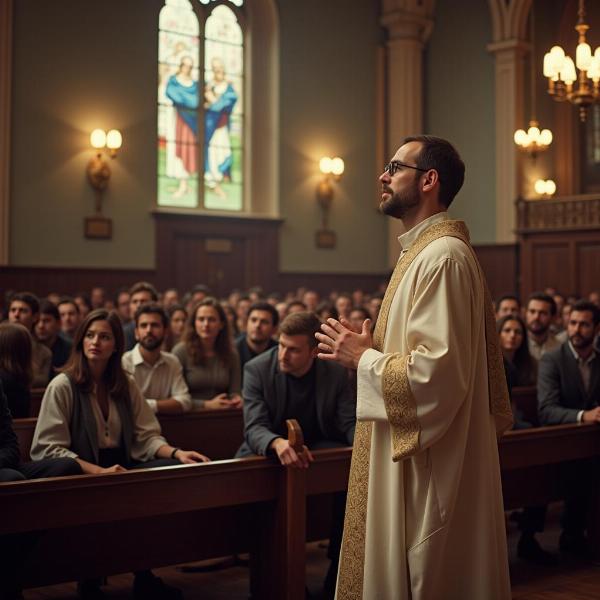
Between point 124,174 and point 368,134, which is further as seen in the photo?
point 368,134

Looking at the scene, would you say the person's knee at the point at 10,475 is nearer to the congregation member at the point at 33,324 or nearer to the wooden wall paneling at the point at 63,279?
the congregation member at the point at 33,324

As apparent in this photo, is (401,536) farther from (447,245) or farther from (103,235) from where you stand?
(103,235)

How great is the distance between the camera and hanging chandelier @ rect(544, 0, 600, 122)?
30.9 ft

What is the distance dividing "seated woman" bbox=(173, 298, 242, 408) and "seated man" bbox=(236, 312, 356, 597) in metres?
1.32

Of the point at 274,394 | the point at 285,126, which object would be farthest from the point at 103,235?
the point at 274,394

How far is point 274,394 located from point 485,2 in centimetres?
1234

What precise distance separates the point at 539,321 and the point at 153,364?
3.13m

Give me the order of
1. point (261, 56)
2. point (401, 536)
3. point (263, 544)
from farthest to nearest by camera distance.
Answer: point (261, 56) → point (263, 544) → point (401, 536)

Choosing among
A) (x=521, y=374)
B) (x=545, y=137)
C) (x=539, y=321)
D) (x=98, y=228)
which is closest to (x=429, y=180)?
(x=521, y=374)

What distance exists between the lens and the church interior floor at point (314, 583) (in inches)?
176

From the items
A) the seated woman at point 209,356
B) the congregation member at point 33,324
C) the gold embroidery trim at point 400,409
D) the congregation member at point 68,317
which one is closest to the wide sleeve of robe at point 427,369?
the gold embroidery trim at point 400,409

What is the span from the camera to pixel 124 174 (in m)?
12.9

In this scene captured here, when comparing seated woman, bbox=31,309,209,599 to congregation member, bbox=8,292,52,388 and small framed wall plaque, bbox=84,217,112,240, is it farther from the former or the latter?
small framed wall plaque, bbox=84,217,112,240

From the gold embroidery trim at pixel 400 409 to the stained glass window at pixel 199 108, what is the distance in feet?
37.2
